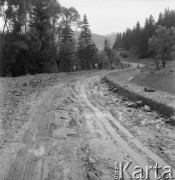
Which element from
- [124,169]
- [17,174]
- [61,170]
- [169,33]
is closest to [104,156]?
[124,169]

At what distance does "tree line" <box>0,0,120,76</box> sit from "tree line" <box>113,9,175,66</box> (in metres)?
14.9

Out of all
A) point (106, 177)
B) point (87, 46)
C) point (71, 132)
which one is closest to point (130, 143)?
point (106, 177)

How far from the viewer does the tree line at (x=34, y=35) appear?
75.2ft

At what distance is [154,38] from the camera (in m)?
39.1

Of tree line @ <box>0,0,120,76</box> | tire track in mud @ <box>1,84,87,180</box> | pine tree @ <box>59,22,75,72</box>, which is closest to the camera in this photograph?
tire track in mud @ <box>1,84,87,180</box>

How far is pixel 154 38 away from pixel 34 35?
79.1ft

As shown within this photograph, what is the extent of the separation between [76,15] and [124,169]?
28.8 metres

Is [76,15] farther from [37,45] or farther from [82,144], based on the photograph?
[82,144]

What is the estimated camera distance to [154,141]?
4.61 meters

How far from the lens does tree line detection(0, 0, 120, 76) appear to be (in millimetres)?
22906

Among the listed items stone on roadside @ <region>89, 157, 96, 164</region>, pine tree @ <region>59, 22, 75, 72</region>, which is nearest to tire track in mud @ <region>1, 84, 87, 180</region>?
stone on roadside @ <region>89, 157, 96, 164</region>

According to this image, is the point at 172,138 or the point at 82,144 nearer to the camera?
the point at 82,144

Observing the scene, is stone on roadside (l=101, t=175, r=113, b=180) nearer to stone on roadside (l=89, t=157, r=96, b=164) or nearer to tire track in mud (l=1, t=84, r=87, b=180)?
tire track in mud (l=1, t=84, r=87, b=180)

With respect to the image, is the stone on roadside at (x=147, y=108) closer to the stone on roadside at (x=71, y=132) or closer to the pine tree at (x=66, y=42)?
the stone on roadside at (x=71, y=132)
